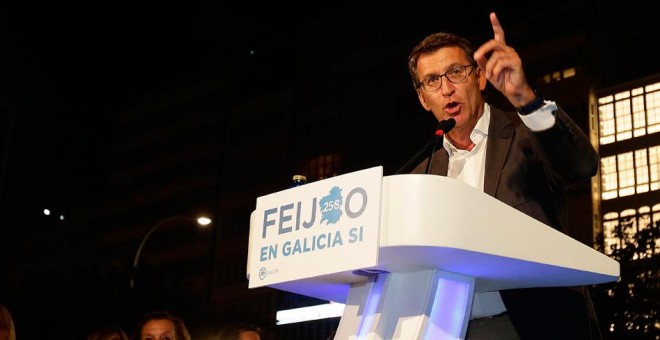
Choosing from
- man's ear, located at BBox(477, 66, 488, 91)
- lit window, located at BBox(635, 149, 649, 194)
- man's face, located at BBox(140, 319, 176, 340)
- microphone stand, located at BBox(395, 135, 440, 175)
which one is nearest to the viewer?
microphone stand, located at BBox(395, 135, 440, 175)

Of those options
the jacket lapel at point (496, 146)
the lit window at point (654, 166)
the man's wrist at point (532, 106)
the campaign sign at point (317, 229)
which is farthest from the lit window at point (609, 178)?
the campaign sign at point (317, 229)

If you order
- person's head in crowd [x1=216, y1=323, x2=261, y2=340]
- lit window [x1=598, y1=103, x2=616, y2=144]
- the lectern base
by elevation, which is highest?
lit window [x1=598, y1=103, x2=616, y2=144]

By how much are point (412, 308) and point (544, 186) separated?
2.09 feet

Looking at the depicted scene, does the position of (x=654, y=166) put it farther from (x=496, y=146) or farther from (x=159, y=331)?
(x=496, y=146)

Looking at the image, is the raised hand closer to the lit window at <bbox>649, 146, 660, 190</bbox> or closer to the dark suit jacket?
the dark suit jacket

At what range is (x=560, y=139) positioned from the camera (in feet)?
8.10

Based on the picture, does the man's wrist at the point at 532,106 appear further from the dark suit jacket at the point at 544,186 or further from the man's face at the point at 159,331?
the man's face at the point at 159,331

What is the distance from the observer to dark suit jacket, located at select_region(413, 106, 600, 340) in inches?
94.7

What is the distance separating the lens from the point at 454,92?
113 inches

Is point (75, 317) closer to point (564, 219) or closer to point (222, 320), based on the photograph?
point (222, 320)

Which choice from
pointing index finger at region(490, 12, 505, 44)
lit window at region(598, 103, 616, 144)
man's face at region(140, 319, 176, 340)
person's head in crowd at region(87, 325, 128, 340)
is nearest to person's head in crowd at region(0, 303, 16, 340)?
man's face at region(140, 319, 176, 340)

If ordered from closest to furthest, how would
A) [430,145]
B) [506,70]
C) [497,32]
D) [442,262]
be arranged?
[442,262] → [506,70] → [497,32] → [430,145]

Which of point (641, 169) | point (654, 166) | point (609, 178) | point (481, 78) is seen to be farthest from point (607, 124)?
point (481, 78)

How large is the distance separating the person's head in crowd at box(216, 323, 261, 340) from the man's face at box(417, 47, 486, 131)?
16.2ft
